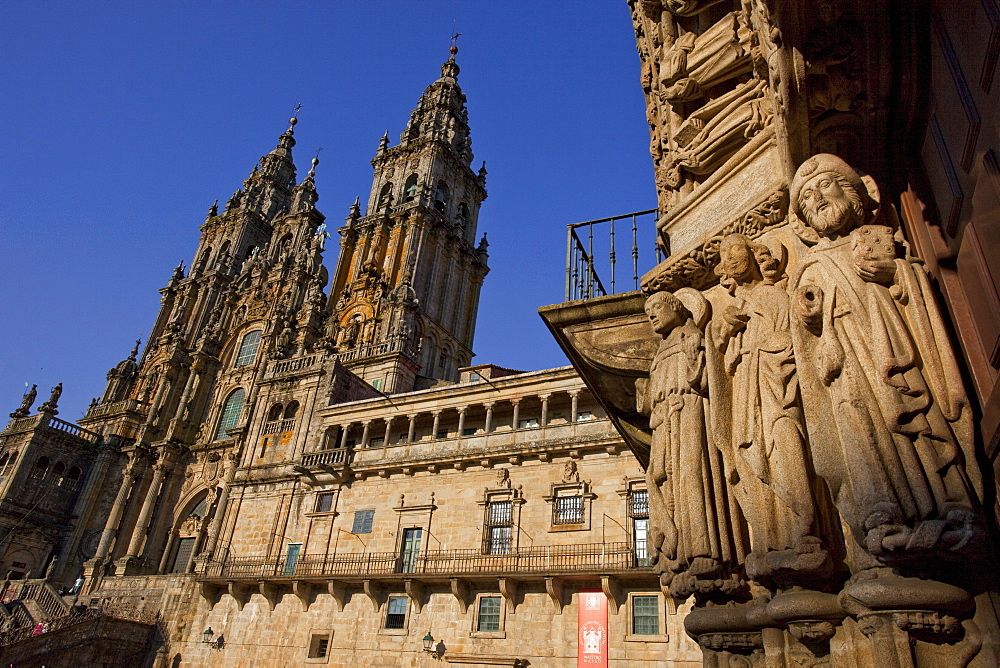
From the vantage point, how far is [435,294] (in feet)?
138

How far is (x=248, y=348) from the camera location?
4472cm

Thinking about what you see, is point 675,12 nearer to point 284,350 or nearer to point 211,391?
point 284,350

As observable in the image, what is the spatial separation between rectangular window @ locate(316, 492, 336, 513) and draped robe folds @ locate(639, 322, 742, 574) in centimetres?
2292

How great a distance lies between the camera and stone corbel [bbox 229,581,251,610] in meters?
25.1

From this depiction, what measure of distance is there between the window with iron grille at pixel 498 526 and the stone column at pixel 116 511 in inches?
1022

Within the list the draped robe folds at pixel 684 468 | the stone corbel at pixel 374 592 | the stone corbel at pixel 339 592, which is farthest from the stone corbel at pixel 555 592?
the draped robe folds at pixel 684 468

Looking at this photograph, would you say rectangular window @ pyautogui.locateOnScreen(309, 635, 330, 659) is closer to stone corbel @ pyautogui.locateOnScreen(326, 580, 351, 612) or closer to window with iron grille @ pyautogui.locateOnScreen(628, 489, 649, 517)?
stone corbel @ pyautogui.locateOnScreen(326, 580, 351, 612)

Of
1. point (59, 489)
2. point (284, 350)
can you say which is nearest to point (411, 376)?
point (284, 350)

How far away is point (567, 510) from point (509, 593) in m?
3.11

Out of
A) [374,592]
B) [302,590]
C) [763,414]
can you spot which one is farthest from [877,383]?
[302,590]

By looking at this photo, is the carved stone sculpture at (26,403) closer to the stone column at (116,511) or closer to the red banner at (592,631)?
the stone column at (116,511)

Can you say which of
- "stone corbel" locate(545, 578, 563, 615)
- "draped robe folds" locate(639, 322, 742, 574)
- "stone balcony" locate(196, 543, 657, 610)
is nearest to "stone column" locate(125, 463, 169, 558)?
"stone balcony" locate(196, 543, 657, 610)

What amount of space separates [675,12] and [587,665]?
1689 centimetres

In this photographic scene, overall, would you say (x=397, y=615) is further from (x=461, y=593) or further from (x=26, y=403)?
(x=26, y=403)
